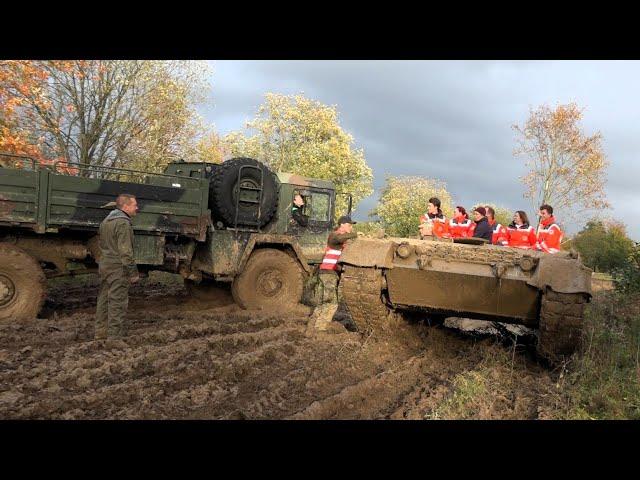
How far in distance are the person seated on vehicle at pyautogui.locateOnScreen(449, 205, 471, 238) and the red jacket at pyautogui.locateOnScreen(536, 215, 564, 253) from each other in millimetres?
1093

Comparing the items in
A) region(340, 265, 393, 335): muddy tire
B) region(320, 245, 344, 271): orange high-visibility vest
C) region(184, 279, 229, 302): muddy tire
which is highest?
region(320, 245, 344, 271): orange high-visibility vest

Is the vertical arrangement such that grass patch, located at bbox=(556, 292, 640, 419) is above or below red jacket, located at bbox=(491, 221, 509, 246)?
below

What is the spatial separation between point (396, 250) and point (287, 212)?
12.6 ft

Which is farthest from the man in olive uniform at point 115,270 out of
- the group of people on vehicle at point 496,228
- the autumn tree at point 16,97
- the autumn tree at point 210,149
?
the autumn tree at point 210,149

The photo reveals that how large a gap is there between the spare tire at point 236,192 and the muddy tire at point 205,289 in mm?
1351

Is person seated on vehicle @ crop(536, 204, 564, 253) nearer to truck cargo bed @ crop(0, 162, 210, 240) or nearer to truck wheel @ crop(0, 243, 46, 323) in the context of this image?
truck cargo bed @ crop(0, 162, 210, 240)

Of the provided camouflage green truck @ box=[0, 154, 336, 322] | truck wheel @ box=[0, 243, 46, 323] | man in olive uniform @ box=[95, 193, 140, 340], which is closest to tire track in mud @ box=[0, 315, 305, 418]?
man in olive uniform @ box=[95, 193, 140, 340]

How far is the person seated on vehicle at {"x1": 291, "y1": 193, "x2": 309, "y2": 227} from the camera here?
10.5 m

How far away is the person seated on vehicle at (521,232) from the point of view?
9195 millimetres

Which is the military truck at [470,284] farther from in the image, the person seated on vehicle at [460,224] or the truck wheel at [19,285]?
the truck wheel at [19,285]

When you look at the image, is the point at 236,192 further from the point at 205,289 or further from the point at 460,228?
the point at 460,228
